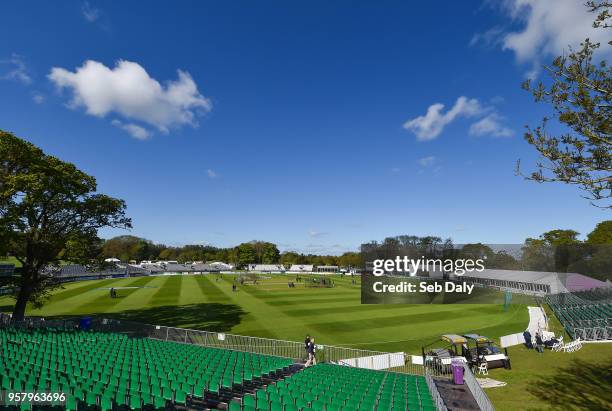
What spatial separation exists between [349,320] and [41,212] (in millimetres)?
30360

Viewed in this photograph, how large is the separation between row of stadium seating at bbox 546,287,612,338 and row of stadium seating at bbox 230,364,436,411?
21.2m

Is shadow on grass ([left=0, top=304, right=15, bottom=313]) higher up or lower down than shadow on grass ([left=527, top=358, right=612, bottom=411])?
lower down

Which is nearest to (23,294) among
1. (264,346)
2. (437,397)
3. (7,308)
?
(7,308)

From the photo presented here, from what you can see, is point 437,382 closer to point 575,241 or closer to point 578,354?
point 578,354

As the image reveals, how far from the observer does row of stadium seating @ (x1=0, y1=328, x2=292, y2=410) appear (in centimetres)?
1009

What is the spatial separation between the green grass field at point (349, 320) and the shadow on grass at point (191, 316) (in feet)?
0.32

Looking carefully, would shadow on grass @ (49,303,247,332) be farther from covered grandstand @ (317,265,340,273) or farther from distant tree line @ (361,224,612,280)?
covered grandstand @ (317,265,340,273)

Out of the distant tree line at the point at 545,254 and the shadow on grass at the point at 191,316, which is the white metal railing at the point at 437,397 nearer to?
the shadow on grass at the point at 191,316

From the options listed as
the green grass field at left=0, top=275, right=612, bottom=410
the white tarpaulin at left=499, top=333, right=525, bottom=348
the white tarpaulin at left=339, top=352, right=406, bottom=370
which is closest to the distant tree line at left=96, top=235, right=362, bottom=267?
the green grass field at left=0, top=275, right=612, bottom=410

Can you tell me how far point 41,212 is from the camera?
1095 inches

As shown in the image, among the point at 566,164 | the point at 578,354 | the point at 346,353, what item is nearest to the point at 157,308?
the point at 346,353

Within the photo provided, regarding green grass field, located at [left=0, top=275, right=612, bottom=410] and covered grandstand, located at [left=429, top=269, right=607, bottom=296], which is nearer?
green grass field, located at [left=0, top=275, right=612, bottom=410]

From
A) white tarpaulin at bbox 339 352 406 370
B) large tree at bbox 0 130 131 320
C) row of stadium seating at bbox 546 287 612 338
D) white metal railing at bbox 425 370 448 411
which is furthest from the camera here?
row of stadium seating at bbox 546 287 612 338

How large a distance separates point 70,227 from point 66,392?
24065 mm
